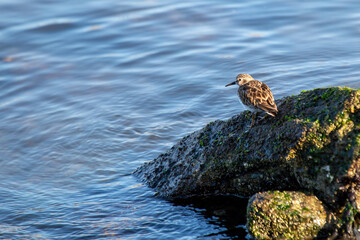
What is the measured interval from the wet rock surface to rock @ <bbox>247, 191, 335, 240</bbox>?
0.17 metres

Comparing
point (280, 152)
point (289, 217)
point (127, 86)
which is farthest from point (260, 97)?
point (127, 86)

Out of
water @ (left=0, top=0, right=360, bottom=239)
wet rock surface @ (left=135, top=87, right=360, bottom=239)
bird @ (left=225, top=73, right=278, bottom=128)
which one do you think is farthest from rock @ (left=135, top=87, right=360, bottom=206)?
water @ (left=0, top=0, right=360, bottom=239)

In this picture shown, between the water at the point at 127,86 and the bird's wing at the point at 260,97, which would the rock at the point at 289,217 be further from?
the bird's wing at the point at 260,97

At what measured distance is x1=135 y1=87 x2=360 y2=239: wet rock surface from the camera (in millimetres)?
5586

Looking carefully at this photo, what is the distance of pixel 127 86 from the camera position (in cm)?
1234

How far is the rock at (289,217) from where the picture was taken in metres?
5.61

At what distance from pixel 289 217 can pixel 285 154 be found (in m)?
0.76

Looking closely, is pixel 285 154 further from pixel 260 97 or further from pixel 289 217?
pixel 260 97

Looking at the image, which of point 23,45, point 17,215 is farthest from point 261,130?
point 23,45

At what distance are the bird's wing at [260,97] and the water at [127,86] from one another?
1.38m

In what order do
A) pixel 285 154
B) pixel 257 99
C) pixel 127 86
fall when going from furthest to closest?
pixel 127 86 → pixel 257 99 → pixel 285 154

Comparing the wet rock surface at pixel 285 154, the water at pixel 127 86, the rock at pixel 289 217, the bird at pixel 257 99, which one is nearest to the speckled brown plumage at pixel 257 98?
the bird at pixel 257 99

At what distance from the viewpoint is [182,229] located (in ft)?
21.1

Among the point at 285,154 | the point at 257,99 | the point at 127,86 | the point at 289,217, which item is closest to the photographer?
the point at 289,217
